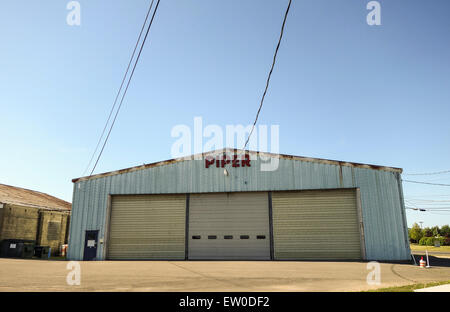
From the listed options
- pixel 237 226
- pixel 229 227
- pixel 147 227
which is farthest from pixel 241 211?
pixel 147 227

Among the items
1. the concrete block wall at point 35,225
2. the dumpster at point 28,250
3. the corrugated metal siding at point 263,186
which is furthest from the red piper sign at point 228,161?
the concrete block wall at point 35,225

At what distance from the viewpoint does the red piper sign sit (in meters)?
19.8

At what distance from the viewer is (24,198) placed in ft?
96.1

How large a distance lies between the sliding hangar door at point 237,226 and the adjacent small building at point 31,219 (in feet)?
32.9

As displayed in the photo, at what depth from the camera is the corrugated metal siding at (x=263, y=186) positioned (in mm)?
17531

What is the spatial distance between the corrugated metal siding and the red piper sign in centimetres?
31

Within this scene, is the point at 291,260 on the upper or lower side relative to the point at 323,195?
lower

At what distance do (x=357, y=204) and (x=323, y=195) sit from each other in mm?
1930

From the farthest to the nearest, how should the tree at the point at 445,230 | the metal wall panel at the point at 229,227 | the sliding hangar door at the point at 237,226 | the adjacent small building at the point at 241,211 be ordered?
the tree at the point at 445,230 < the metal wall panel at the point at 229,227 < the sliding hangar door at the point at 237,226 < the adjacent small building at the point at 241,211

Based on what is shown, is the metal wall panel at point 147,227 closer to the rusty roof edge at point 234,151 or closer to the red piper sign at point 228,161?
the rusty roof edge at point 234,151

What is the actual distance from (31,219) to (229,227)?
60.3 feet
